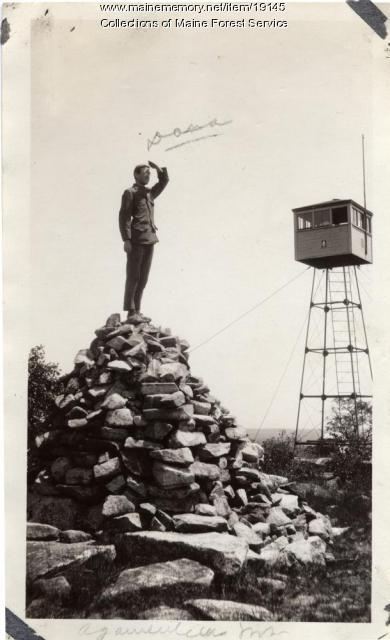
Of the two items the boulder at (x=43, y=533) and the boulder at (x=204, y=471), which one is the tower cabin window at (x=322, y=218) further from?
the boulder at (x=43, y=533)

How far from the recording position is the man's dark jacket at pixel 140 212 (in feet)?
28.6

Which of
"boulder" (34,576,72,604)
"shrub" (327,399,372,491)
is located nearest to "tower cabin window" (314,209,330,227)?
"shrub" (327,399,372,491)

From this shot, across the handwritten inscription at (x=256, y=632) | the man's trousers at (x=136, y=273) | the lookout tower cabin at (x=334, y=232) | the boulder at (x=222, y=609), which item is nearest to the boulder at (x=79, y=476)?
the boulder at (x=222, y=609)

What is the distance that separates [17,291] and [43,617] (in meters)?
4.05

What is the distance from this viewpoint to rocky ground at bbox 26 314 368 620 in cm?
769

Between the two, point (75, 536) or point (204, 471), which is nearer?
point (75, 536)

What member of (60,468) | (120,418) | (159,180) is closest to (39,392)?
(60,468)

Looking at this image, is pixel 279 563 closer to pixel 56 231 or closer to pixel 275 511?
pixel 275 511

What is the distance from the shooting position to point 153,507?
816 cm

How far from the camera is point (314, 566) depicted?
26.3 feet

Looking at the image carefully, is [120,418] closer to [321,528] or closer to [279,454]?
[279,454]

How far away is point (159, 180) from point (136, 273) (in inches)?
50.5

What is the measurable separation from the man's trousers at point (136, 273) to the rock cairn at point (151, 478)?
1.13ft

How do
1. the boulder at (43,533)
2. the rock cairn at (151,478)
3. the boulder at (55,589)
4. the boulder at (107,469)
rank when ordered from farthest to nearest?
the boulder at (107,469) < the boulder at (43,533) < the rock cairn at (151,478) < the boulder at (55,589)
